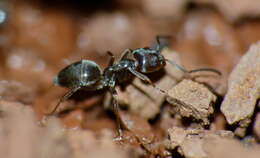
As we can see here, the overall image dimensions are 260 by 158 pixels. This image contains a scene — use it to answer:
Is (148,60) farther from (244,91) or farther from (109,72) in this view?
(244,91)

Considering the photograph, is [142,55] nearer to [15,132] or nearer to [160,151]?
[160,151]

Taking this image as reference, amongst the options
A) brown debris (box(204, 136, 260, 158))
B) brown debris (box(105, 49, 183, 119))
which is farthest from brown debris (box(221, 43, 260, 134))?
brown debris (box(105, 49, 183, 119))

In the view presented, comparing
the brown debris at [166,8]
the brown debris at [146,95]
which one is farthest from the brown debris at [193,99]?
the brown debris at [166,8]

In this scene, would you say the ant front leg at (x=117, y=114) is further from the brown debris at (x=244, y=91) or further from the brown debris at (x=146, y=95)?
the brown debris at (x=244, y=91)

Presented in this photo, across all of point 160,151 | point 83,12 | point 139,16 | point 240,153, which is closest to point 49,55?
point 83,12

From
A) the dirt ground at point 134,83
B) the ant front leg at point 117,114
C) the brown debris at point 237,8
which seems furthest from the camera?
the brown debris at point 237,8

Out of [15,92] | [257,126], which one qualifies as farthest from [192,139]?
[15,92]
